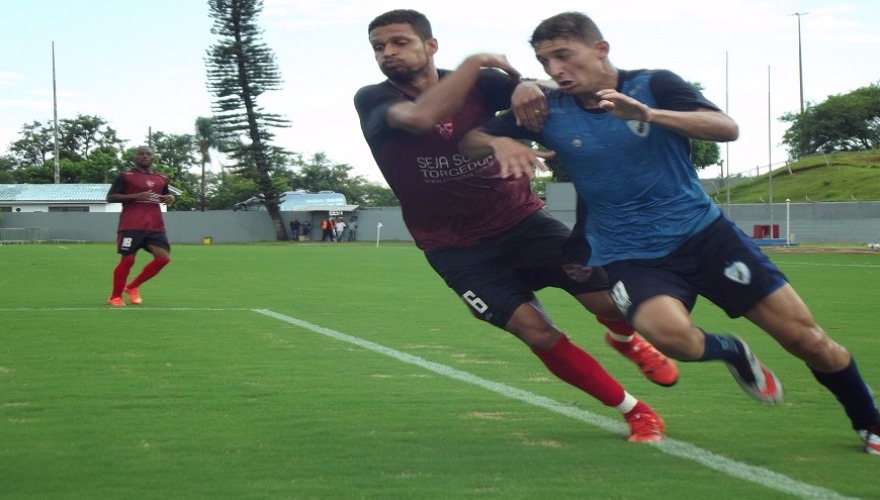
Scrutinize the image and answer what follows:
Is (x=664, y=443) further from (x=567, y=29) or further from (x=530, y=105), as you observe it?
(x=567, y=29)

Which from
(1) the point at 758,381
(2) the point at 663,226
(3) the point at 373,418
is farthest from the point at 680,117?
(3) the point at 373,418

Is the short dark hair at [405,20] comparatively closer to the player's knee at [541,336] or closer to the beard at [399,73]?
the beard at [399,73]

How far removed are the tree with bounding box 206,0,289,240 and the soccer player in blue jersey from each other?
60820 millimetres

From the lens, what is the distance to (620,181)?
17.5 ft

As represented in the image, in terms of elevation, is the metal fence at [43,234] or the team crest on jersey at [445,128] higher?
the team crest on jersey at [445,128]

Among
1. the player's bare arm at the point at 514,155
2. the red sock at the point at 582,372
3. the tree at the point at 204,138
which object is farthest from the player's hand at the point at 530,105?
the tree at the point at 204,138

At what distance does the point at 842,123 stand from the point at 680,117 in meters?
86.6

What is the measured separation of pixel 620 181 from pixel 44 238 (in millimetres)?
63601

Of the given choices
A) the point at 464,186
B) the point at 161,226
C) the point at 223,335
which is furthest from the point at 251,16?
the point at 464,186

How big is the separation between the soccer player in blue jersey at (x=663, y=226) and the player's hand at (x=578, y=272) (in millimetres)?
578

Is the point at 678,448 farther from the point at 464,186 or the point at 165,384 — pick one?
the point at 165,384

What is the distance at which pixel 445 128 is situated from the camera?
5871 millimetres

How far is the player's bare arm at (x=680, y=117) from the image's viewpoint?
4.84 metres

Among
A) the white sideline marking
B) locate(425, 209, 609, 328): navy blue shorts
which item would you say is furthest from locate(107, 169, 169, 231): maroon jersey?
locate(425, 209, 609, 328): navy blue shorts
